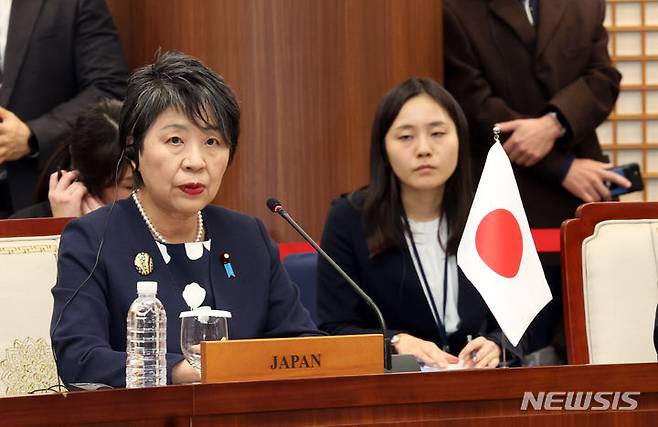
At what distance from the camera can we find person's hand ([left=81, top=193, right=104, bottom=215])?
3514 mm

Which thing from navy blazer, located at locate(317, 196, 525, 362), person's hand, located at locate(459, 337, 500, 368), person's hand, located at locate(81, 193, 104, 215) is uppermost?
person's hand, located at locate(81, 193, 104, 215)

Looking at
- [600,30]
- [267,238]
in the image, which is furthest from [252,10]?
[267,238]

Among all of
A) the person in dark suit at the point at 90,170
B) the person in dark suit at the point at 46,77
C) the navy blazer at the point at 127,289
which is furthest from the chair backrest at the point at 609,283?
the person in dark suit at the point at 46,77

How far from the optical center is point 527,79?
4.43 metres

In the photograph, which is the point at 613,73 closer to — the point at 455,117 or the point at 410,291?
the point at 455,117

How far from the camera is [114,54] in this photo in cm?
431

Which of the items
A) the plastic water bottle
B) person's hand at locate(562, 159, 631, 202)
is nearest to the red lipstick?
the plastic water bottle

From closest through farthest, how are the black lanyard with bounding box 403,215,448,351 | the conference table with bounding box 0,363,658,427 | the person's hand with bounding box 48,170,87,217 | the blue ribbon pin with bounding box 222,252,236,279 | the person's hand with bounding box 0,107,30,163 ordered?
1. the conference table with bounding box 0,363,658,427
2. the blue ribbon pin with bounding box 222,252,236,279
3. the black lanyard with bounding box 403,215,448,351
4. the person's hand with bounding box 48,170,87,217
5. the person's hand with bounding box 0,107,30,163

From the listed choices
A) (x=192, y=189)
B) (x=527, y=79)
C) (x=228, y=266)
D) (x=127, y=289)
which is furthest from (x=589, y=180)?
(x=127, y=289)

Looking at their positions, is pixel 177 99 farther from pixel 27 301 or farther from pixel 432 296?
pixel 432 296

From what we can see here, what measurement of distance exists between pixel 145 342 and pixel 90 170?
1326 mm

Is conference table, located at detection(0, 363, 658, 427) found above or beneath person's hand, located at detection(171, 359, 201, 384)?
above

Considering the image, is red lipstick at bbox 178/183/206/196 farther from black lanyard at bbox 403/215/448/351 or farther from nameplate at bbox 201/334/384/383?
black lanyard at bbox 403/215/448/351

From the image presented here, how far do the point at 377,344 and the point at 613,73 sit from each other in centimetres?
275
